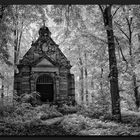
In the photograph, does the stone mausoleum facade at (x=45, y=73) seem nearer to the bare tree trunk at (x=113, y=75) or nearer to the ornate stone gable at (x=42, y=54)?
the ornate stone gable at (x=42, y=54)

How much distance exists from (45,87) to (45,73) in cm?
65

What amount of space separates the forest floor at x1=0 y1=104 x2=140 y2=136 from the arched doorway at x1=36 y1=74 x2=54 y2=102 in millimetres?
1430

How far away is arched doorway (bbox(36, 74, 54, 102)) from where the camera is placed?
715 cm

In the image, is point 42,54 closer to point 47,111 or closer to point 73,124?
point 47,111

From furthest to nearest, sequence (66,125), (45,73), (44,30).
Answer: (45,73), (44,30), (66,125)

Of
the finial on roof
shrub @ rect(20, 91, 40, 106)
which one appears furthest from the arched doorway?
the finial on roof

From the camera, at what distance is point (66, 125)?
5.32 meters

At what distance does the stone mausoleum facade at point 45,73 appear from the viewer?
7.30 metres

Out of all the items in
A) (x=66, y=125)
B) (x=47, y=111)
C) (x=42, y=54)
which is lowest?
(x=66, y=125)

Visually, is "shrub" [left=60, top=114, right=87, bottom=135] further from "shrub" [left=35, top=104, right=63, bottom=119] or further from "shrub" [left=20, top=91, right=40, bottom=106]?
"shrub" [left=20, top=91, right=40, bottom=106]

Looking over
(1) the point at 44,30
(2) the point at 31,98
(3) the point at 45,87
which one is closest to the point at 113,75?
(1) the point at 44,30

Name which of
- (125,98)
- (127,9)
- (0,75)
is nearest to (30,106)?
(0,75)

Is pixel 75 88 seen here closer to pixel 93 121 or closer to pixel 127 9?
pixel 93 121

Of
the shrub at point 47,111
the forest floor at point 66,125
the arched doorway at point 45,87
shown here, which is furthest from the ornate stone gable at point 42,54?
the forest floor at point 66,125
